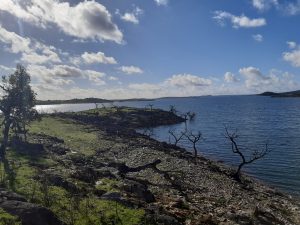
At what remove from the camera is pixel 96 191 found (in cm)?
3222

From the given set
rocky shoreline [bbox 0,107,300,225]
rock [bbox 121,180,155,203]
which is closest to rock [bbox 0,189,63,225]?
rocky shoreline [bbox 0,107,300,225]

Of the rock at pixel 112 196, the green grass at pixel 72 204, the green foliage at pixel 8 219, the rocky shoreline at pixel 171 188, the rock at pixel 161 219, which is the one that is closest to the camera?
the green foliage at pixel 8 219

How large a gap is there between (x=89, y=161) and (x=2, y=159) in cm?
1282

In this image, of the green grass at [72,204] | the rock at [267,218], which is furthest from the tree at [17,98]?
the rock at [267,218]

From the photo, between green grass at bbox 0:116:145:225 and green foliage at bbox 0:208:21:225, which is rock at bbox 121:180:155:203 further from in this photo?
green foliage at bbox 0:208:21:225

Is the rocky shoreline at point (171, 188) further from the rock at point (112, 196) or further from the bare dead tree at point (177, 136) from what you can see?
the bare dead tree at point (177, 136)

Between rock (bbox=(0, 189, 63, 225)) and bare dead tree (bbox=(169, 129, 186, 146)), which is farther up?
rock (bbox=(0, 189, 63, 225))

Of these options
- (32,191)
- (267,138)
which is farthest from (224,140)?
(32,191)

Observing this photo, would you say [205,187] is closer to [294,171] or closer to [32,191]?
[294,171]

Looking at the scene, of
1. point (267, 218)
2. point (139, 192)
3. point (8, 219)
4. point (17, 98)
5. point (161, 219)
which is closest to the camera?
point (8, 219)

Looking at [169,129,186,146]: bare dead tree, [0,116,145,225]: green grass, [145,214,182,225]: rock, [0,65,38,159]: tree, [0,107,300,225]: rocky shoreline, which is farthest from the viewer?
[169,129,186,146]: bare dead tree

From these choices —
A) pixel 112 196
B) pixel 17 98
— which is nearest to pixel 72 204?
pixel 112 196

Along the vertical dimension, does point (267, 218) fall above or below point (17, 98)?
below

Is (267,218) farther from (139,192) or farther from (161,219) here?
(161,219)
